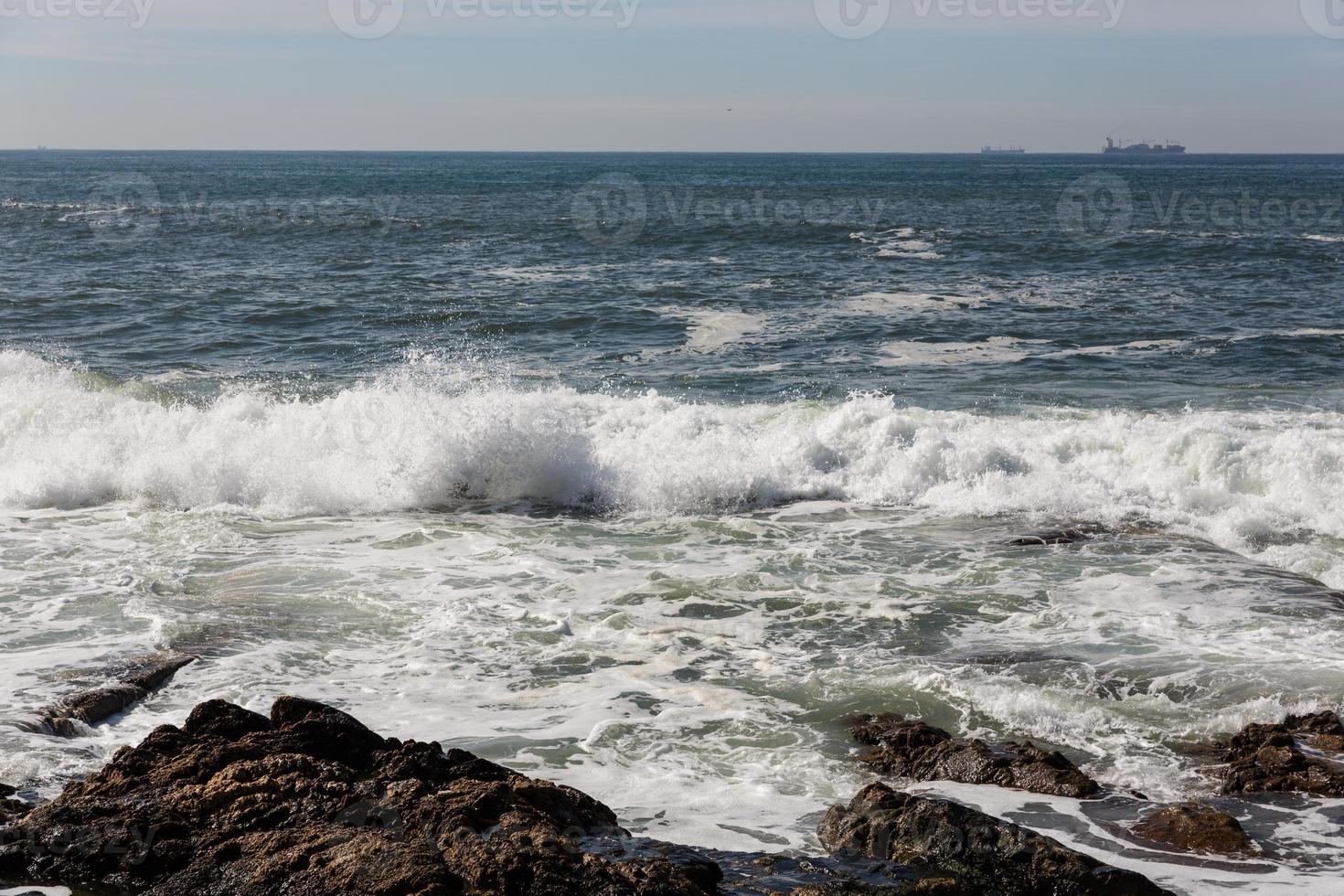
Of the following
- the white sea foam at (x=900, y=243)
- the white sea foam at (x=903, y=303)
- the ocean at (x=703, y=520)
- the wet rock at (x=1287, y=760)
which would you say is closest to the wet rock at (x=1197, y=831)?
the ocean at (x=703, y=520)

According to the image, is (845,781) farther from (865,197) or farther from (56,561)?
(865,197)

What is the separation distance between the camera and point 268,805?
505cm

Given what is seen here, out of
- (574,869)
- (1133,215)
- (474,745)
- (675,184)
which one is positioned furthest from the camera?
(675,184)

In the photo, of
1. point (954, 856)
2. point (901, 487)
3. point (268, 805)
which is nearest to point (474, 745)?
point (268, 805)

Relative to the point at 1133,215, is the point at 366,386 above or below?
below

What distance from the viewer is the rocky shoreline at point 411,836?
4.52 m

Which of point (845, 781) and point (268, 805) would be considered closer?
point (268, 805)

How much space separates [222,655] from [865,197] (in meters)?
56.4

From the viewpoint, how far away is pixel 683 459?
13195 millimetres

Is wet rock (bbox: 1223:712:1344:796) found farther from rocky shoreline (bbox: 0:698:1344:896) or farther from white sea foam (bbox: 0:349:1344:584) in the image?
white sea foam (bbox: 0:349:1344:584)

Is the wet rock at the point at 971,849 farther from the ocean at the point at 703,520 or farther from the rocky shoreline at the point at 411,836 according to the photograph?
the ocean at the point at 703,520

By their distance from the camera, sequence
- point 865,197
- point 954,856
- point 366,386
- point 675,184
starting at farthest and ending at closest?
1. point 675,184
2. point 865,197
3. point 366,386
4. point 954,856

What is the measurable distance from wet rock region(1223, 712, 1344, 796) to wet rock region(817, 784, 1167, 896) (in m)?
1.66

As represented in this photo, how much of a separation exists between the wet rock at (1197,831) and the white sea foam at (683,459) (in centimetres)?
583
